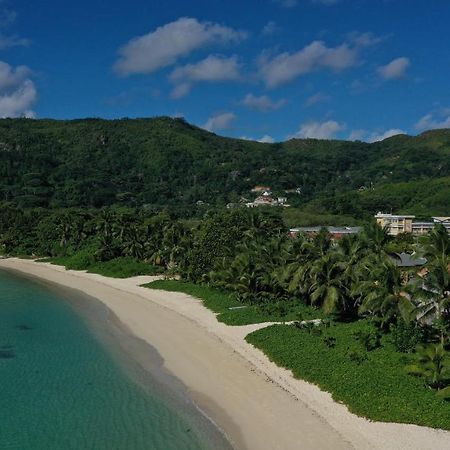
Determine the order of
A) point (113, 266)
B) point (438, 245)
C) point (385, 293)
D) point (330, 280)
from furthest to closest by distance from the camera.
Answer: point (113, 266) < point (330, 280) < point (385, 293) < point (438, 245)

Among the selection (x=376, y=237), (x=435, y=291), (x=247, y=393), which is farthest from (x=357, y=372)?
(x=376, y=237)

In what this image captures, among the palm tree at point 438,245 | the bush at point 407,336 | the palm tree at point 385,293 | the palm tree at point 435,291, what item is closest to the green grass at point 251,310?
the palm tree at point 385,293

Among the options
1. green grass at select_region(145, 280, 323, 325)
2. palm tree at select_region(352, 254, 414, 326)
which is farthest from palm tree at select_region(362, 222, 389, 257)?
green grass at select_region(145, 280, 323, 325)

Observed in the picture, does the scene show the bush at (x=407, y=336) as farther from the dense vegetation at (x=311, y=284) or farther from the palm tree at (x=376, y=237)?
the palm tree at (x=376, y=237)

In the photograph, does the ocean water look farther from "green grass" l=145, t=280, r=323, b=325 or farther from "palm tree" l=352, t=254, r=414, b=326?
"palm tree" l=352, t=254, r=414, b=326

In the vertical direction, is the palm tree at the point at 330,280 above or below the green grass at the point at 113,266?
above

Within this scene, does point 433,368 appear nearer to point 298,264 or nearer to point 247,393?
point 247,393
